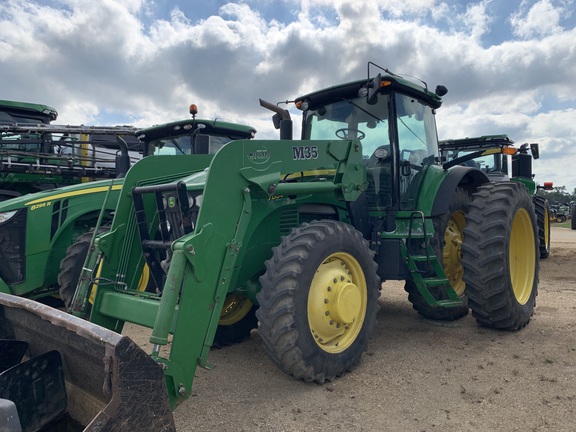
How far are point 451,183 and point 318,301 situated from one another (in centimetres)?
219

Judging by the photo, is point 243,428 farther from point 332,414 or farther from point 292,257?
point 292,257

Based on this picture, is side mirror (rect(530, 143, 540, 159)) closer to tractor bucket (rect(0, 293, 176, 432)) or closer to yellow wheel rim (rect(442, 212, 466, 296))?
yellow wheel rim (rect(442, 212, 466, 296))

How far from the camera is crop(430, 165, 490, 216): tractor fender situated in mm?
4543

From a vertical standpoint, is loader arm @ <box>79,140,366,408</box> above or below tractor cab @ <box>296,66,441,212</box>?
below

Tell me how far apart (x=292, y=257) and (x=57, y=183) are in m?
5.99

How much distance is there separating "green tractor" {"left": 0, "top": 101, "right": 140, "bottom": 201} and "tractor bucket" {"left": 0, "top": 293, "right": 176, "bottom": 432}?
4832 millimetres

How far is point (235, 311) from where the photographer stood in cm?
433

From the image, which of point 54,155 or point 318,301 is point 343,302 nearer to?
point 318,301

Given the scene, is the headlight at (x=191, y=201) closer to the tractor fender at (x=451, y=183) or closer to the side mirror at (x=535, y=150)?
the tractor fender at (x=451, y=183)

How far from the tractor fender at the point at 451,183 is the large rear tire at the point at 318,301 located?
1205 mm

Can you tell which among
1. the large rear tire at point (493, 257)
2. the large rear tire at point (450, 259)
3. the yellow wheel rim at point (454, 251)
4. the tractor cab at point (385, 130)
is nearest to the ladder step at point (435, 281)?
the large rear tire at point (493, 257)

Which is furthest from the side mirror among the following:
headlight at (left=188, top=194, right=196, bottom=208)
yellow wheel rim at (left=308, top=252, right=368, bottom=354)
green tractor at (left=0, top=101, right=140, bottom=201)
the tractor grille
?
the tractor grille

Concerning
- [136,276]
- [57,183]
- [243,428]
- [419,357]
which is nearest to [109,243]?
[136,276]

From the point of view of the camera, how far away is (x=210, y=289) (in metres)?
2.77
